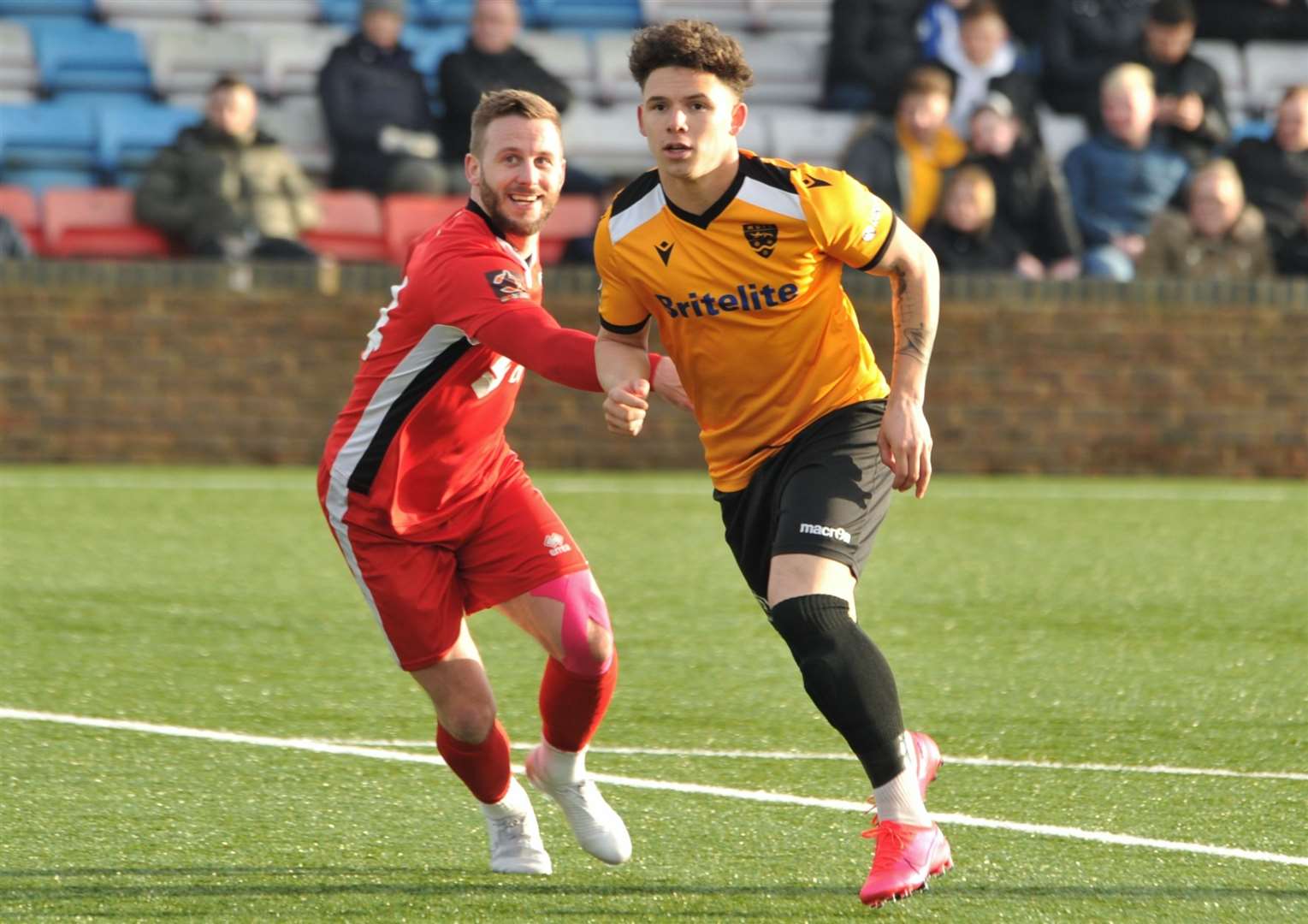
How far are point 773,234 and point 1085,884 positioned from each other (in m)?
1.51

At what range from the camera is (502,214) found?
181 inches

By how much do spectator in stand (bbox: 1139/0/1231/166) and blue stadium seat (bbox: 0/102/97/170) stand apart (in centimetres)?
728

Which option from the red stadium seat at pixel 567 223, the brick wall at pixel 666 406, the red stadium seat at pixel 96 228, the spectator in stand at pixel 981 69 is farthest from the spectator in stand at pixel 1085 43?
the red stadium seat at pixel 96 228

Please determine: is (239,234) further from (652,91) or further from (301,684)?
(652,91)

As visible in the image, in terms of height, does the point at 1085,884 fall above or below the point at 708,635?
above

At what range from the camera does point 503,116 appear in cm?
456

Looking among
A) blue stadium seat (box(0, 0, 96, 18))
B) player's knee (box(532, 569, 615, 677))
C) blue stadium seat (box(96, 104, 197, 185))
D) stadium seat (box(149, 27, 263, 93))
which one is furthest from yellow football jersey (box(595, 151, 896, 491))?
blue stadium seat (box(0, 0, 96, 18))

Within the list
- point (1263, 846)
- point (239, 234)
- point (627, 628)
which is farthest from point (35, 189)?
point (1263, 846)

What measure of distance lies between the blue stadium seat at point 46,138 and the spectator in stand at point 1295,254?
7846 millimetres

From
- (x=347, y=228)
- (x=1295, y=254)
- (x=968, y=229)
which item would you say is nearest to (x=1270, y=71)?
(x=1295, y=254)

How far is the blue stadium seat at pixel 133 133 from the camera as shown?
14.0 metres

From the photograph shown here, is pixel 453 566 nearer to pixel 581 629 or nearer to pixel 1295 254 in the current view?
pixel 581 629

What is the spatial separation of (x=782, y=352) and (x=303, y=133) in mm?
10446

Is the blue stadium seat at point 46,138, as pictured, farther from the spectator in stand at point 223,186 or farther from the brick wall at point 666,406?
the brick wall at point 666,406
